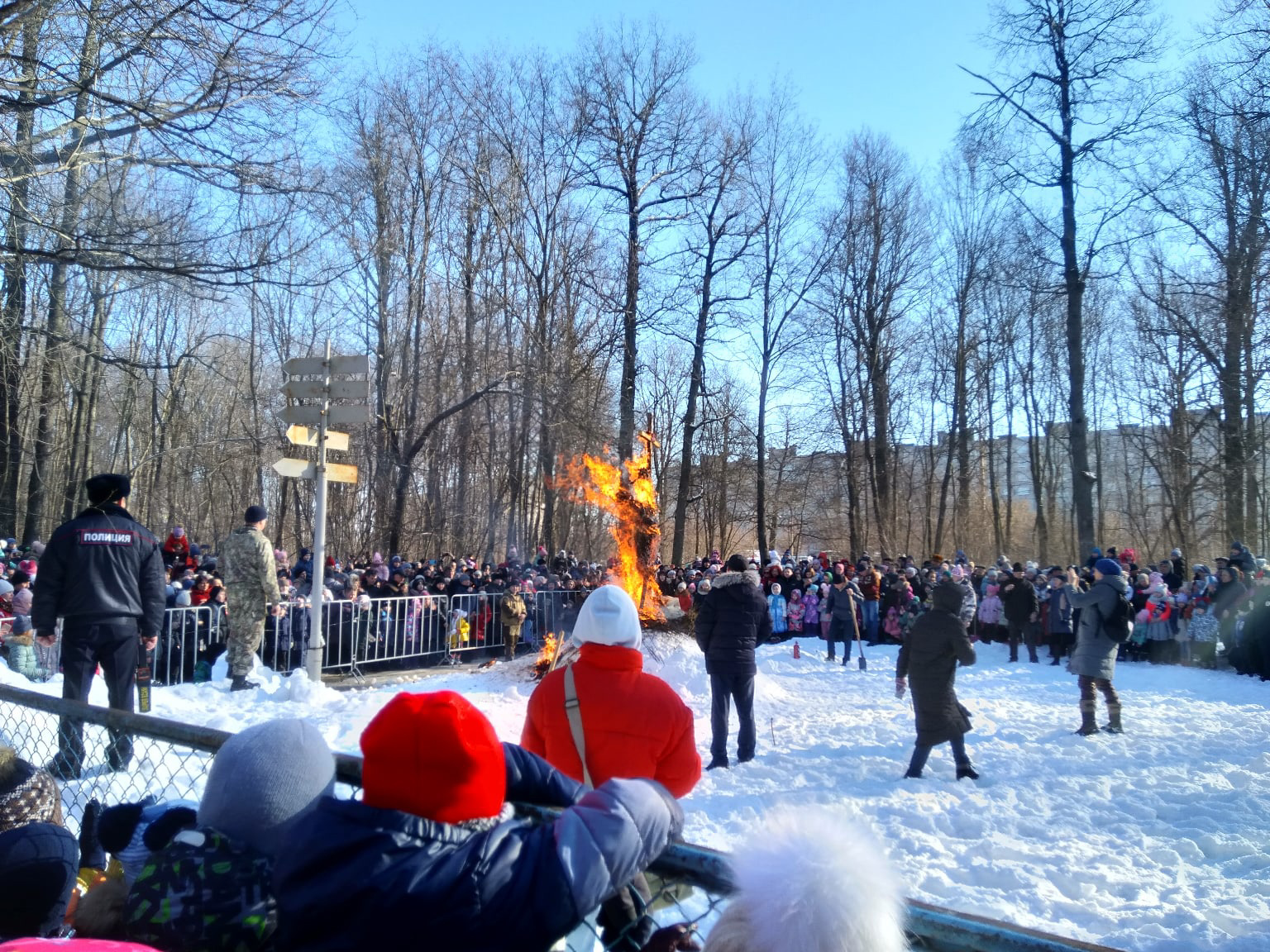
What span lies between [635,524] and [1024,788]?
9.03 metres

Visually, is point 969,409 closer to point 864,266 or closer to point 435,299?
point 864,266

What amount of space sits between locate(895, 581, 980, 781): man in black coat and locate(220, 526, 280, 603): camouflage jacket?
6.43m

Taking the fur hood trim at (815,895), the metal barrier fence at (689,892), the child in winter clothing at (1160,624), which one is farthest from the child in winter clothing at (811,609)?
the fur hood trim at (815,895)

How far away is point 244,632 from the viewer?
936 cm

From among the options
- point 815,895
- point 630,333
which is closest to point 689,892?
point 815,895

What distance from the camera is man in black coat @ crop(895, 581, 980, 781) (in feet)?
24.8

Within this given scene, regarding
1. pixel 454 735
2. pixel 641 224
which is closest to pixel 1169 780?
pixel 454 735

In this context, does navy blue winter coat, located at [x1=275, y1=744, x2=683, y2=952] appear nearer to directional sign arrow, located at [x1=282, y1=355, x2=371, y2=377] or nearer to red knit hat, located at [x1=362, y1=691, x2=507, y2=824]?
red knit hat, located at [x1=362, y1=691, x2=507, y2=824]

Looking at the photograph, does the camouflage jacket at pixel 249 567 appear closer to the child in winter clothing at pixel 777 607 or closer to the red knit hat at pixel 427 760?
the red knit hat at pixel 427 760

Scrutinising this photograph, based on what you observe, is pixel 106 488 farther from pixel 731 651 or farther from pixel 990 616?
pixel 990 616

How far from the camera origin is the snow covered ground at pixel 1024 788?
498 cm

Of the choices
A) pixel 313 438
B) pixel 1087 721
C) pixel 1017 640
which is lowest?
pixel 1087 721

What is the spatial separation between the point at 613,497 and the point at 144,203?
9.82m

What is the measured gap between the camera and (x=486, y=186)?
2419cm
